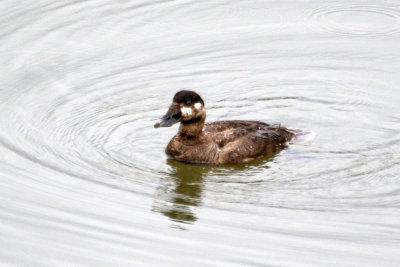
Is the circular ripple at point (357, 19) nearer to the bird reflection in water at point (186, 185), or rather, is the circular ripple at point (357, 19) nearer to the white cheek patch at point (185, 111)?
the bird reflection in water at point (186, 185)

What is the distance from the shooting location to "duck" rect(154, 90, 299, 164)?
1156 centimetres

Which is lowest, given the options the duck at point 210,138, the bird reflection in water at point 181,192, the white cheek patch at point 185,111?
the bird reflection in water at point 181,192

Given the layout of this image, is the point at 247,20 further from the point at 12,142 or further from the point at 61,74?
the point at 12,142

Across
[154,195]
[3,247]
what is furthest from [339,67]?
[3,247]

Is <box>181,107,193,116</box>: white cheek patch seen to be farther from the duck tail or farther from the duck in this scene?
the duck tail

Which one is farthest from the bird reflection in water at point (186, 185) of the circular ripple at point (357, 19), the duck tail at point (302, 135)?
the circular ripple at point (357, 19)

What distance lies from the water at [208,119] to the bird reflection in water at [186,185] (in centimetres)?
3

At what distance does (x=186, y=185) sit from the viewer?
10703mm

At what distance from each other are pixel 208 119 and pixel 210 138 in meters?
1.28

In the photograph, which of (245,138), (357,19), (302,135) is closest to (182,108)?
(245,138)

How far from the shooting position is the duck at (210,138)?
37.9 feet

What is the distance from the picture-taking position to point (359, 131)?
40.3 feet

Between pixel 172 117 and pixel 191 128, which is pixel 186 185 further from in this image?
pixel 191 128

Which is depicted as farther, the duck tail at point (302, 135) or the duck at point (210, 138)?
the duck tail at point (302, 135)
